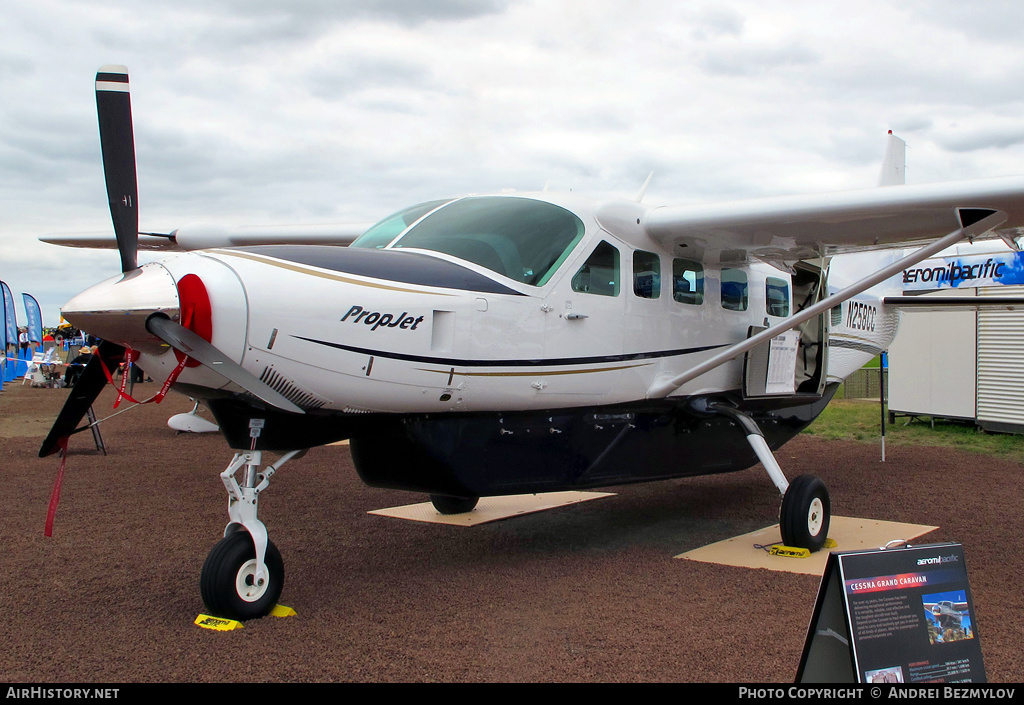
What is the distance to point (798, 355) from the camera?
8469 mm

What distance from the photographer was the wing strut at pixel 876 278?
5.66m

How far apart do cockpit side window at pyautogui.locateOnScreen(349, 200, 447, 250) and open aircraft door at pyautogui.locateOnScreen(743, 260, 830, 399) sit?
3.43 metres

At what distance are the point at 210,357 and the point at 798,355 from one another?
21.1 feet

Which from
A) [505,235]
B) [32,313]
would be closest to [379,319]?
[505,235]

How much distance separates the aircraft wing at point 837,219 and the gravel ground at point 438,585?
2607 mm

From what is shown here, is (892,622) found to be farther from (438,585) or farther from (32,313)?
(32,313)

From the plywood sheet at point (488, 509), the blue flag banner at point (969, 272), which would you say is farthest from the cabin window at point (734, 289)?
the blue flag banner at point (969, 272)

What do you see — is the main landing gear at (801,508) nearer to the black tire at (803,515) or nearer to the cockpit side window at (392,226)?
the black tire at (803,515)

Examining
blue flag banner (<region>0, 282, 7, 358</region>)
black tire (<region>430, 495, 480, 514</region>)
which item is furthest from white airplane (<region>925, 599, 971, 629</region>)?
blue flag banner (<region>0, 282, 7, 358</region>)

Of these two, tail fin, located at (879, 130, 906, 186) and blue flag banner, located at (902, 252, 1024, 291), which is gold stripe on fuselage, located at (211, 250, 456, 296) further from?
blue flag banner, located at (902, 252, 1024, 291)

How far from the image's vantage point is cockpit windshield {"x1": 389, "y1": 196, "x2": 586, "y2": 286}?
212 inches

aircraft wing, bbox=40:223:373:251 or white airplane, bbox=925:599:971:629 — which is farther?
aircraft wing, bbox=40:223:373:251

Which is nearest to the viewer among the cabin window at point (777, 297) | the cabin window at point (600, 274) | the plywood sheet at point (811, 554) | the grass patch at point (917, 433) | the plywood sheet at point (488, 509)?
the cabin window at point (600, 274)

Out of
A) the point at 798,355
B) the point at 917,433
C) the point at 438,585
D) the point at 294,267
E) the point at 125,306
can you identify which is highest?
the point at 294,267
